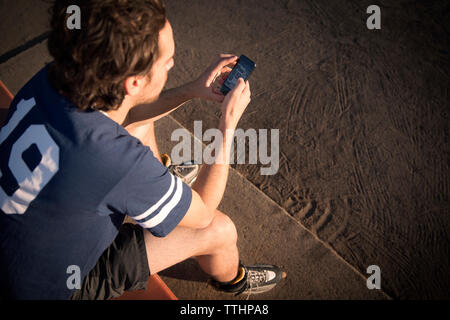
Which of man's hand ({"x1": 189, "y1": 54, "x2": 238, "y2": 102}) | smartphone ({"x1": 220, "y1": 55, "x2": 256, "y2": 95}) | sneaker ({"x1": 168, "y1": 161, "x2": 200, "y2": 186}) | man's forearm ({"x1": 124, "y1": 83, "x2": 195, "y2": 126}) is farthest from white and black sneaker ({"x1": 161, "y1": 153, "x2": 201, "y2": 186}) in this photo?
smartphone ({"x1": 220, "y1": 55, "x2": 256, "y2": 95})

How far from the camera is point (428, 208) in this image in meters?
2.27

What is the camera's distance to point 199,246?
61.4 inches

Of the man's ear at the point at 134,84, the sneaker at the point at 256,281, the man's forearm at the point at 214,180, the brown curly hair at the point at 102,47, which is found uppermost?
the brown curly hair at the point at 102,47

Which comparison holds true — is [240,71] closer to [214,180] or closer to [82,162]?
[214,180]

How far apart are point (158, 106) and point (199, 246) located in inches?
33.3

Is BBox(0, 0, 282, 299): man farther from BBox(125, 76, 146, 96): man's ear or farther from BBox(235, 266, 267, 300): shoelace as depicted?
BBox(235, 266, 267, 300): shoelace

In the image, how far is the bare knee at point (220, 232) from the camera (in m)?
1.56

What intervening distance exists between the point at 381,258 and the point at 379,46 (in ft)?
6.39

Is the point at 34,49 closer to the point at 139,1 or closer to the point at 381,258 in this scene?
the point at 139,1

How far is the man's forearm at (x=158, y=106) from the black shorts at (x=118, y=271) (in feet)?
2.28

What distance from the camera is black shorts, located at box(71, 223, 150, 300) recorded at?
4.46ft

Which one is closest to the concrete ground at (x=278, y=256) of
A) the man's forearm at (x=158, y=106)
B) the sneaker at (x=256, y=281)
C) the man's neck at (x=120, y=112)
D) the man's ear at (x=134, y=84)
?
the sneaker at (x=256, y=281)

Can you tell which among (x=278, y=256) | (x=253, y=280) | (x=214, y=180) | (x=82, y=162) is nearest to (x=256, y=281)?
(x=253, y=280)

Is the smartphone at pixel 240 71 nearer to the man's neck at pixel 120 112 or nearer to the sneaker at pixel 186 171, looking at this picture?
the man's neck at pixel 120 112
